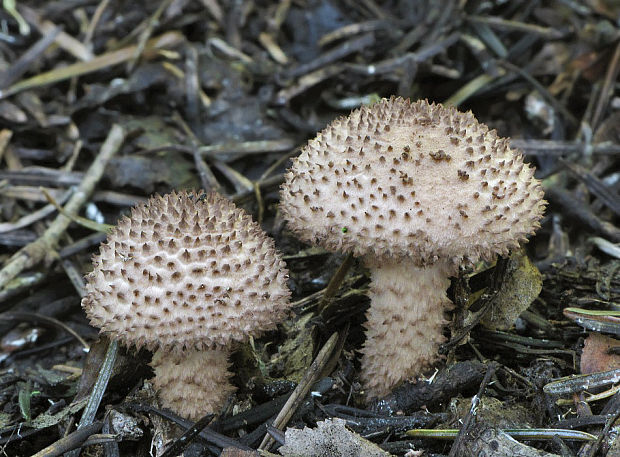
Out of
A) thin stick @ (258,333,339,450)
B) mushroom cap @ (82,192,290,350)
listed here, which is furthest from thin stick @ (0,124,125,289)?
thin stick @ (258,333,339,450)

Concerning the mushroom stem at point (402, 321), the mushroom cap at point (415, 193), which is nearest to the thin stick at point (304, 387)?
the mushroom stem at point (402, 321)

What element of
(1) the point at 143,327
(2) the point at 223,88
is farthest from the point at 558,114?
(1) the point at 143,327

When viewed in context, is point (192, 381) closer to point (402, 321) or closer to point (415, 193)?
point (402, 321)

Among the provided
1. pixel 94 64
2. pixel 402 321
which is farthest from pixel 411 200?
pixel 94 64

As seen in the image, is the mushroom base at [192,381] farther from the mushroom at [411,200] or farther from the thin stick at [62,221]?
the thin stick at [62,221]

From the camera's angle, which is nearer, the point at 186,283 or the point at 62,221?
the point at 186,283

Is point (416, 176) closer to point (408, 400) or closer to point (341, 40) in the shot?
point (408, 400)

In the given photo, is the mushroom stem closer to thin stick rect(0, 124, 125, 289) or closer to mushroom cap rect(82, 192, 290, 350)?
mushroom cap rect(82, 192, 290, 350)
